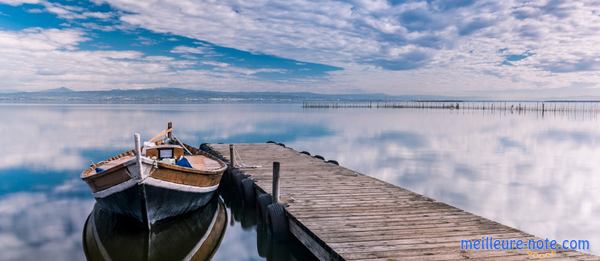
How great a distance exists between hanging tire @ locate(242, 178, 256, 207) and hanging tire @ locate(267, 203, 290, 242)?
12.5 feet

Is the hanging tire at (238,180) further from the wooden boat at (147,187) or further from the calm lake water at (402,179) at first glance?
the wooden boat at (147,187)

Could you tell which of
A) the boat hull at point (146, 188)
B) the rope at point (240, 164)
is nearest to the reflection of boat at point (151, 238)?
the boat hull at point (146, 188)

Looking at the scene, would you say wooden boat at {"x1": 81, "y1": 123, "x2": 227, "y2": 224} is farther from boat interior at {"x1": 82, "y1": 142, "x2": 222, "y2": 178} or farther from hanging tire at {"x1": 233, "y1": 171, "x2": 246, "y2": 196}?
hanging tire at {"x1": 233, "y1": 171, "x2": 246, "y2": 196}

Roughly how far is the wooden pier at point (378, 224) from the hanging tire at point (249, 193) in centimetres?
28

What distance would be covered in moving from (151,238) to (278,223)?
3.80 meters

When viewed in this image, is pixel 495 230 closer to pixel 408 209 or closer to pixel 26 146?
pixel 408 209

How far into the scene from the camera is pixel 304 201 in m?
11.0

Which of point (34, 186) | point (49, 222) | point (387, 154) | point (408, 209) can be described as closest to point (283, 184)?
point (408, 209)

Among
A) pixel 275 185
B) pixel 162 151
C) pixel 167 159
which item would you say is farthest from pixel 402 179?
pixel 167 159

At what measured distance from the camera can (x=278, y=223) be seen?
10008mm

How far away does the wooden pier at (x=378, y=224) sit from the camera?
719 cm

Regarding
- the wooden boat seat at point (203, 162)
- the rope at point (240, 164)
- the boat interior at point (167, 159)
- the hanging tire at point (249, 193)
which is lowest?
the hanging tire at point (249, 193)

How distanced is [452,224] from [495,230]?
0.81m

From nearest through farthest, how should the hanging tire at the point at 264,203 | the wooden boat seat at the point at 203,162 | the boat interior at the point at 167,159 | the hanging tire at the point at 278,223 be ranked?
1. the hanging tire at the point at 278,223
2. the hanging tire at the point at 264,203
3. the boat interior at the point at 167,159
4. the wooden boat seat at the point at 203,162
